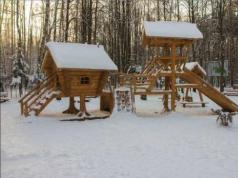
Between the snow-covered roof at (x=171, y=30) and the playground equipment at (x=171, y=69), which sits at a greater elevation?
the snow-covered roof at (x=171, y=30)

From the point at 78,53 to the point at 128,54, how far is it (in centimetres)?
1759

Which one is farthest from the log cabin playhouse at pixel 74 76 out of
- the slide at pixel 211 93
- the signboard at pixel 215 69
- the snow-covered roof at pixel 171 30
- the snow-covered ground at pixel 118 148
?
the signboard at pixel 215 69

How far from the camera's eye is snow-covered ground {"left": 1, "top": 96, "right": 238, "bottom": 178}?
7.59 m

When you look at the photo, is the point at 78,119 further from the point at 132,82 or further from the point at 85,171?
the point at 85,171

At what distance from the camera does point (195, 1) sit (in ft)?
127

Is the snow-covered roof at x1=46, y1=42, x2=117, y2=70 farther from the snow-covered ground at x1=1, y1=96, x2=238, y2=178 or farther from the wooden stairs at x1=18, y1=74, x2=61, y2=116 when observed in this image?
the snow-covered ground at x1=1, y1=96, x2=238, y2=178

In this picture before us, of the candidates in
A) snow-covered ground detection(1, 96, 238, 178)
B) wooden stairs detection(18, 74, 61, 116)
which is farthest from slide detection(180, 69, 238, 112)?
wooden stairs detection(18, 74, 61, 116)

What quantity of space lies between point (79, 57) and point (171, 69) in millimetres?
4725

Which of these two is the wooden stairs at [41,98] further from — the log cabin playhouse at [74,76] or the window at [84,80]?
the window at [84,80]

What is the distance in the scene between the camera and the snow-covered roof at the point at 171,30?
1686cm

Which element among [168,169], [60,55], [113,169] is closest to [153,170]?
[168,169]

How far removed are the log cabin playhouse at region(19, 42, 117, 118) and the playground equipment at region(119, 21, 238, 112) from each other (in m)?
1.61

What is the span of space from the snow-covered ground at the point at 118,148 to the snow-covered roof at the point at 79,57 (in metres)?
2.32

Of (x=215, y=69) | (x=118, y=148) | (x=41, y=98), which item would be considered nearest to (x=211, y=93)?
(x=41, y=98)
